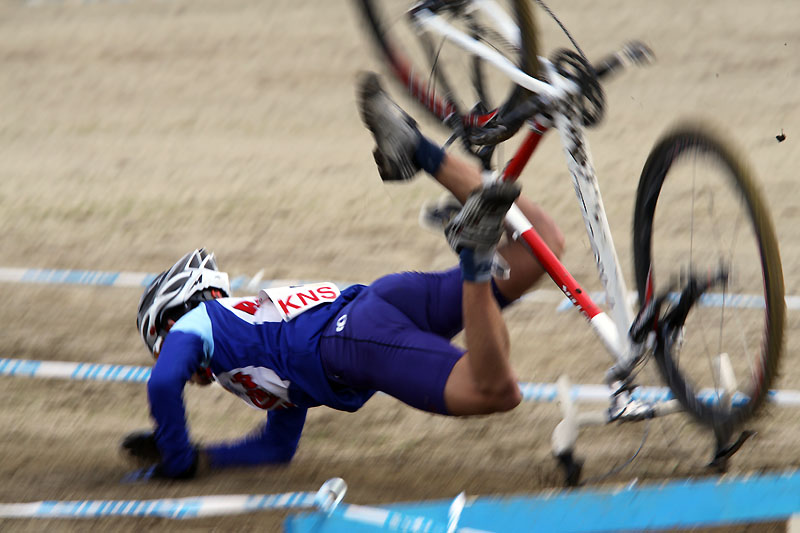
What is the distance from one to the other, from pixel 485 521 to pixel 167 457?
4.12 ft

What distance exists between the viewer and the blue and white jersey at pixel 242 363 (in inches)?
139

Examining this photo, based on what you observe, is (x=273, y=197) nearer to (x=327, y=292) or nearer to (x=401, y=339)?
(x=327, y=292)

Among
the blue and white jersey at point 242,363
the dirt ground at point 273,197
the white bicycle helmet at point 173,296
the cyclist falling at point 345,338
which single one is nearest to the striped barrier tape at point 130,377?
the dirt ground at point 273,197

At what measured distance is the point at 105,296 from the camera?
239 inches

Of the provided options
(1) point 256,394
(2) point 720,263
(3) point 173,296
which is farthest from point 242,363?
(2) point 720,263

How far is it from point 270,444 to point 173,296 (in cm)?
68

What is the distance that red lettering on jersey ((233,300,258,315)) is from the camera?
3.83 meters

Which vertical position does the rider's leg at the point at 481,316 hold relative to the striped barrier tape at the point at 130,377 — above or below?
above

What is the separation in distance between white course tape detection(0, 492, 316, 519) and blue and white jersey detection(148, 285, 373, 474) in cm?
22

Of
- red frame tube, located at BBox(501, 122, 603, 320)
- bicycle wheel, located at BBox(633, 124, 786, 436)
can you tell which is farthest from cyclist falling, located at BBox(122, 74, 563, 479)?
bicycle wheel, located at BBox(633, 124, 786, 436)

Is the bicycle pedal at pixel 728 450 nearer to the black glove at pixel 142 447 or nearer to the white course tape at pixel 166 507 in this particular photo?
the white course tape at pixel 166 507

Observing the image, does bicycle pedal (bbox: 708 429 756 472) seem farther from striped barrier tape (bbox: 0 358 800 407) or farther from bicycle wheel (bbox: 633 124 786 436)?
striped barrier tape (bbox: 0 358 800 407)

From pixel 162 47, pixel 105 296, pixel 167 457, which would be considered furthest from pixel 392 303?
pixel 162 47

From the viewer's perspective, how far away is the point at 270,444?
3.98 m
